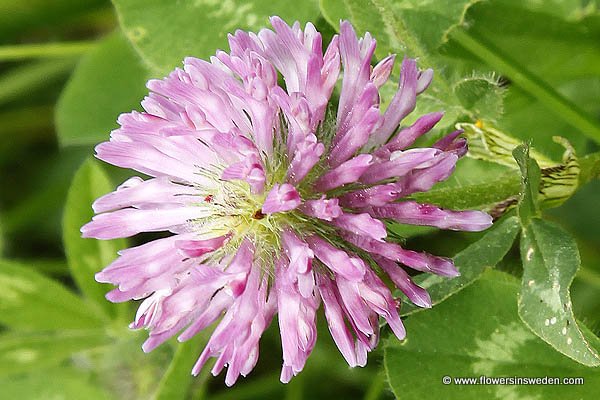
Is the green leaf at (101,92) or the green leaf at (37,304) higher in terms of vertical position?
the green leaf at (101,92)

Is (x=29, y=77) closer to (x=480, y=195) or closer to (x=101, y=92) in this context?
(x=101, y=92)

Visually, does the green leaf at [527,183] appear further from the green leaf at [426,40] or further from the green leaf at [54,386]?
the green leaf at [54,386]

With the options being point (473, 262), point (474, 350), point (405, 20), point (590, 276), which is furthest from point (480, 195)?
point (590, 276)

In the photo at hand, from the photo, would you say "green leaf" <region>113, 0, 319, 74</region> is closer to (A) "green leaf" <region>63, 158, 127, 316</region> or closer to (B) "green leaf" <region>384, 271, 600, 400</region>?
(A) "green leaf" <region>63, 158, 127, 316</region>

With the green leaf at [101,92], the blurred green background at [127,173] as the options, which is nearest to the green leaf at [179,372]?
the blurred green background at [127,173]

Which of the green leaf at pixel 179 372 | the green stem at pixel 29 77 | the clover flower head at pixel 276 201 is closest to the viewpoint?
the clover flower head at pixel 276 201

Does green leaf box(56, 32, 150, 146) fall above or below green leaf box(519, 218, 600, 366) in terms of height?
above

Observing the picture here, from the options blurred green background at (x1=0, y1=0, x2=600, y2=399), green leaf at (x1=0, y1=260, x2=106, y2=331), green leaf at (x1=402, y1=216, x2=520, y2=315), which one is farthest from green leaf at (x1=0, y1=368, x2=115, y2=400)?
green leaf at (x1=402, y1=216, x2=520, y2=315)
